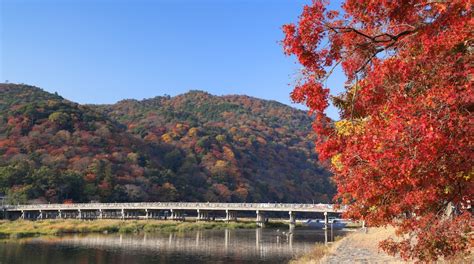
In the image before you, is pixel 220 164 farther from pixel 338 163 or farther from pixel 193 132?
pixel 338 163

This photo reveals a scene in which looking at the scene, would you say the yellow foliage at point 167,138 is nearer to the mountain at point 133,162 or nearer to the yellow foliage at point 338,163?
the mountain at point 133,162

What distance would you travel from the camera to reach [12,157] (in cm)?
9925

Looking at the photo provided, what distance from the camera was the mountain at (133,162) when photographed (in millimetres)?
96000

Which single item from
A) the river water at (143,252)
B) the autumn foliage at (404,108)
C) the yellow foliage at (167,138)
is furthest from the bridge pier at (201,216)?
the autumn foliage at (404,108)

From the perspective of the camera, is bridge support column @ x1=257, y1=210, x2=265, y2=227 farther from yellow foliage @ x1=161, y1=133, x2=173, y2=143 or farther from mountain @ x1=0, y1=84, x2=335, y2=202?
yellow foliage @ x1=161, y1=133, x2=173, y2=143

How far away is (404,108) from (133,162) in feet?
364

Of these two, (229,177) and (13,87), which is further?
(13,87)

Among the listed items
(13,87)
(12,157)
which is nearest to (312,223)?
(12,157)

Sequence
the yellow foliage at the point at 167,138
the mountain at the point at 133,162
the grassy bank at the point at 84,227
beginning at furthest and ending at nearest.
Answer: the yellow foliage at the point at 167,138, the mountain at the point at 133,162, the grassy bank at the point at 84,227

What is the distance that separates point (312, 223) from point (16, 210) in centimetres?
6074

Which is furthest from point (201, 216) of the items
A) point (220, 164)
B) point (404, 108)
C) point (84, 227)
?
point (404, 108)

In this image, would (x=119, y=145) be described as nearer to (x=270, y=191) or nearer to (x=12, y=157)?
(x=12, y=157)

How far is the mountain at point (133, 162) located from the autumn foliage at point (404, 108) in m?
89.1

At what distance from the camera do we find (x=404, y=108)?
23.3 ft
